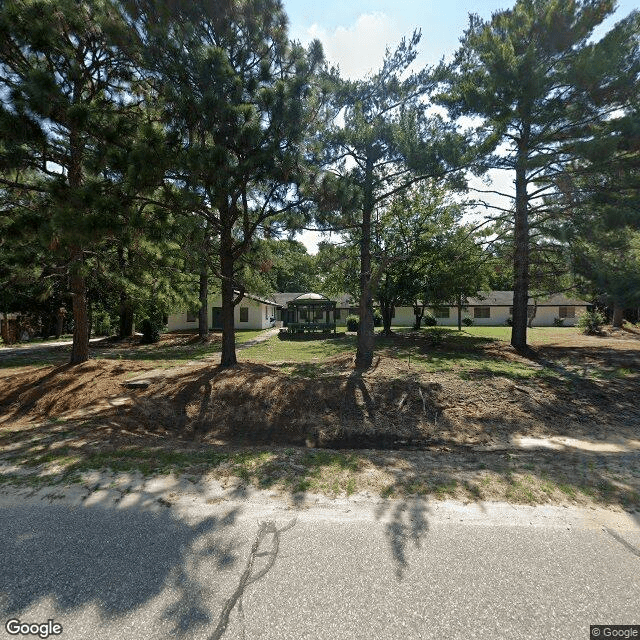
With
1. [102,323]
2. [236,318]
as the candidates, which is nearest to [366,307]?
[236,318]

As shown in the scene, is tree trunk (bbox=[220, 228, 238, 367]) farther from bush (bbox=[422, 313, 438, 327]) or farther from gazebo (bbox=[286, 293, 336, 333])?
bush (bbox=[422, 313, 438, 327])

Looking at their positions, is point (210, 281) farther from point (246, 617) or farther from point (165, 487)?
point (246, 617)

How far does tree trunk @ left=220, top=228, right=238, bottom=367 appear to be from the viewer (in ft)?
31.7

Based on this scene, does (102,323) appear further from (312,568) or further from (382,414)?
(312,568)

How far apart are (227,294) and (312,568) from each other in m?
8.25

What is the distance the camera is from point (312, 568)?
2639 millimetres

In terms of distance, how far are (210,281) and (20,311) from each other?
16381mm

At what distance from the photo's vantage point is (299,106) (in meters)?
Result: 7.41

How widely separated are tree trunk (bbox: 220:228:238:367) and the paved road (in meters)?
6.83

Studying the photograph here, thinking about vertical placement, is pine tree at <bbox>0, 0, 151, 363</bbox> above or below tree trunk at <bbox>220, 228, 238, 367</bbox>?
above

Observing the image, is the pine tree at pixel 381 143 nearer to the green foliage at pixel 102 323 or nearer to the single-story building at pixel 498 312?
the green foliage at pixel 102 323

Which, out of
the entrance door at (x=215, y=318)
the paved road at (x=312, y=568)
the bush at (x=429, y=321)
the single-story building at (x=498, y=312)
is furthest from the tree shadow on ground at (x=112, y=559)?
the single-story building at (x=498, y=312)

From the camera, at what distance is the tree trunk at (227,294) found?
9664 mm

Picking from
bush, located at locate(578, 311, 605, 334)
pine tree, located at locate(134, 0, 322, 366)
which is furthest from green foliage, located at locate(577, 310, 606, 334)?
pine tree, located at locate(134, 0, 322, 366)
